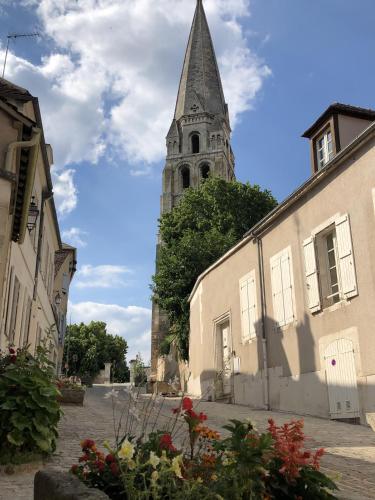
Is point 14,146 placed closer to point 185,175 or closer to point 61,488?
point 61,488

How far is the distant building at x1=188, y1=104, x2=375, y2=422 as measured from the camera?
9984 millimetres

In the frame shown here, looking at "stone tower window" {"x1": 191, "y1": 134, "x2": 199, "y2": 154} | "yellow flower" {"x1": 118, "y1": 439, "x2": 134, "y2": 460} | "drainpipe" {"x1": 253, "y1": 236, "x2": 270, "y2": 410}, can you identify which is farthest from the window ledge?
"stone tower window" {"x1": 191, "y1": 134, "x2": 199, "y2": 154}

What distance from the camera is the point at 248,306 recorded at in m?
14.4

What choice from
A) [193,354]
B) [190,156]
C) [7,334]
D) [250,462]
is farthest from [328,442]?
[190,156]

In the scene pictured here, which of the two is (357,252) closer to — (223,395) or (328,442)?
(328,442)

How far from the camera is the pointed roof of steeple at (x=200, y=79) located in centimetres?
6178

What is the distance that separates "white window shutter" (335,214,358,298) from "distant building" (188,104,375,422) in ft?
0.06

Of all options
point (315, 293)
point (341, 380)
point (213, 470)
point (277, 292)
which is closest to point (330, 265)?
point (315, 293)

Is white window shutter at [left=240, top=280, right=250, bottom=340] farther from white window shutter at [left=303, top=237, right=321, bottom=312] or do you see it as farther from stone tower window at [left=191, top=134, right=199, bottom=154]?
stone tower window at [left=191, top=134, right=199, bottom=154]

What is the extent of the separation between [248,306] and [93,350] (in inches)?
1623

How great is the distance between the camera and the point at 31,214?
11.6 meters

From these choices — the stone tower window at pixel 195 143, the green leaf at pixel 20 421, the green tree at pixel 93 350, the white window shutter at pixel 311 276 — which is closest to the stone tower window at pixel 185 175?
the stone tower window at pixel 195 143

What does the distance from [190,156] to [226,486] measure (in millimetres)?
56120

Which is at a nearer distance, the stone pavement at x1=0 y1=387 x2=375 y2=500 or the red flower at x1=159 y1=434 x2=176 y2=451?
the red flower at x1=159 y1=434 x2=176 y2=451
